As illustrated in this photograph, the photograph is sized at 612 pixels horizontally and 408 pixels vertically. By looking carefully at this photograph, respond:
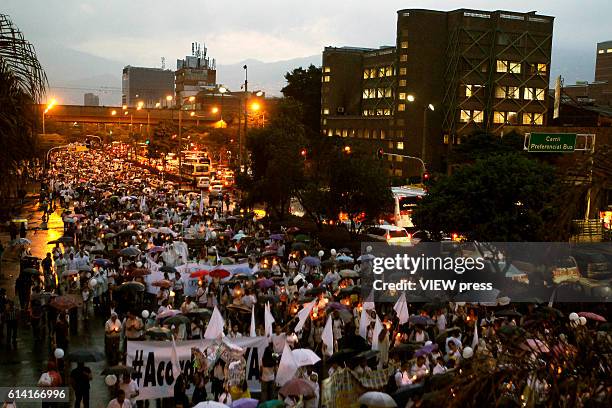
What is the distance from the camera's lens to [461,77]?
242 feet

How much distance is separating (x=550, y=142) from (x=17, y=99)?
24.7m

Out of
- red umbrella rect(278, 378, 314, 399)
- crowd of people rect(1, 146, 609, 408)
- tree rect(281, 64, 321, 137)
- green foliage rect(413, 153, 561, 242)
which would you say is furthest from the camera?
tree rect(281, 64, 321, 137)

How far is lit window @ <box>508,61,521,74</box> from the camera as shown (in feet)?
243

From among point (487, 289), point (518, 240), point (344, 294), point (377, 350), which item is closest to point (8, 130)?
point (377, 350)

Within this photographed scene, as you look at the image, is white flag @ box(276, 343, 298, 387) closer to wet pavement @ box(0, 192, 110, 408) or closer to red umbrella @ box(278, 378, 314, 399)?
red umbrella @ box(278, 378, 314, 399)

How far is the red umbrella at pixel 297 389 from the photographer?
9.59 meters

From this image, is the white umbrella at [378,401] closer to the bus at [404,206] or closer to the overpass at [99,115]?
the bus at [404,206]

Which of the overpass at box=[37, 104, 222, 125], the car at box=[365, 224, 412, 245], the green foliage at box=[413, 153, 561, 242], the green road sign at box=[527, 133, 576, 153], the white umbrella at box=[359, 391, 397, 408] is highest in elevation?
the overpass at box=[37, 104, 222, 125]

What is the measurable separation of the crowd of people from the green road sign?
1057 cm

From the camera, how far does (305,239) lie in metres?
26.6

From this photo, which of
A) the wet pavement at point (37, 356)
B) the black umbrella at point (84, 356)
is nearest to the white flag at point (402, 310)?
the wet pavement at point (37, 356)

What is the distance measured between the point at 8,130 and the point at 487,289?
→ 42.5ft

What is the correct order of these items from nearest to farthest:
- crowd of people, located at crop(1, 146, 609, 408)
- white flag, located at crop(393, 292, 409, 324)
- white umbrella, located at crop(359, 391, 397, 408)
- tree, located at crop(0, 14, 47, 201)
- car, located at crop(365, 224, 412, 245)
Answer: tree, located at crop(0, 14, 47, 201)
white umbrella, located at crop(359, 391, 397, 408)
crowd of people, located at crop(1, 146, 609, 408)
white flag, located at crop(393, 292, 409, 324)
car, located at crop(365, 224, 412, 245)

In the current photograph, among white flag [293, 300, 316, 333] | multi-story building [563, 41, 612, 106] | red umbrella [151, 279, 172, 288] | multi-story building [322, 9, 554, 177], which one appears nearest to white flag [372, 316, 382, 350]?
white flag [293, 300, 316, 333]
